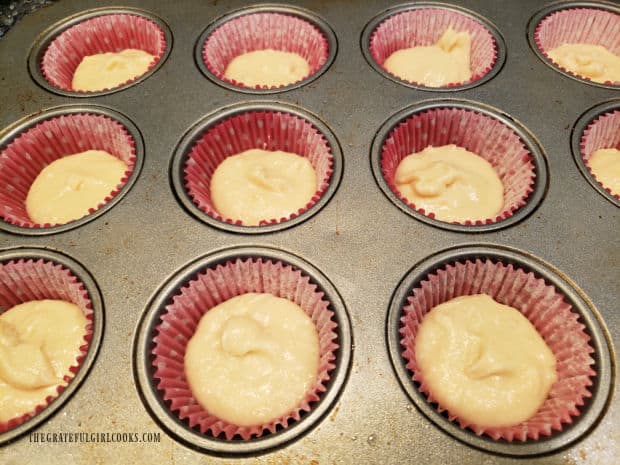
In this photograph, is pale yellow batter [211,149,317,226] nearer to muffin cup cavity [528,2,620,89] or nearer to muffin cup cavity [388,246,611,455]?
muffin cup cavity [388,246,611,455]

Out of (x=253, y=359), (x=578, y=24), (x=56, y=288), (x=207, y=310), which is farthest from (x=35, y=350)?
(x=578, y=24)

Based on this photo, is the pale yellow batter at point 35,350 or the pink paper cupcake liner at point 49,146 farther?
the pink paper cupcake liner at point 49,146

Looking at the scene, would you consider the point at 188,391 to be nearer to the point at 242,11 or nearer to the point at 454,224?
the point at 454,224

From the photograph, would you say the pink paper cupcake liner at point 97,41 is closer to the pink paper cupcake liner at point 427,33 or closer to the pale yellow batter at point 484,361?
the pink paper cupcake liner at point 427,33

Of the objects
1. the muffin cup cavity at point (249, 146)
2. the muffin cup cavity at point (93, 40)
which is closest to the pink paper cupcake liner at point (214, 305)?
the muffin cup cavity at point (249, 146)

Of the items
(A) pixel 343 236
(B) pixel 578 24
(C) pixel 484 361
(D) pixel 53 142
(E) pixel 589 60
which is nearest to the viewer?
(C) pixel 484 361

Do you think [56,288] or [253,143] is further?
[253,143]

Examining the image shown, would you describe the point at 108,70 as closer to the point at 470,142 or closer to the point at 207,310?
the point at 207,310

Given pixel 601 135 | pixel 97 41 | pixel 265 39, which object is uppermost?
pixel 97 41
